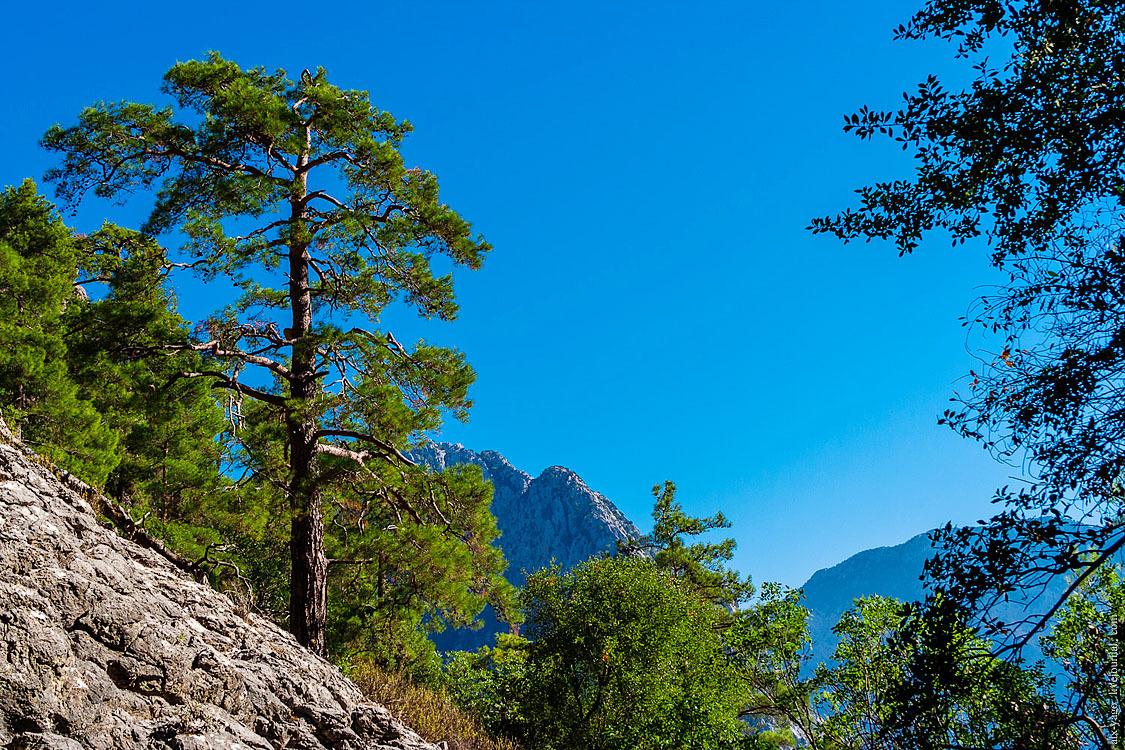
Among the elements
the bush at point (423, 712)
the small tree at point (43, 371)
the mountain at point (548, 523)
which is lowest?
the bush at point (423, 712)

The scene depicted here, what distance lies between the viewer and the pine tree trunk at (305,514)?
901 cm

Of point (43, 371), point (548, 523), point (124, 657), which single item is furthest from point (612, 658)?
point (548, 523)

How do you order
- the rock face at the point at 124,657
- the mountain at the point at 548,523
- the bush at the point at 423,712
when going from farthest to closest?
the mountain at the point at 548,523
the bush at the point at 423,712
the rock face at the point at 124,657

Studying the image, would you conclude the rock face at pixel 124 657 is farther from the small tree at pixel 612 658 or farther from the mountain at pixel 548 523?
the mountain at pixel 548 523

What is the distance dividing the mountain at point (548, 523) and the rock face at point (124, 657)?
131742mm

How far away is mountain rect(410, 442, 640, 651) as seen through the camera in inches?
5640

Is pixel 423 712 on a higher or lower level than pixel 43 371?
lower

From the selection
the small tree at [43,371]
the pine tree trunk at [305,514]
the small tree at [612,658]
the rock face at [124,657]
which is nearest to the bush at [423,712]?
the pine tree trunk at [305,514]

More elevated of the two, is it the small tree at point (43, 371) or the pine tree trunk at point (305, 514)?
the small tree at point (43, 371)

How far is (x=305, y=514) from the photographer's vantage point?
9219 mm

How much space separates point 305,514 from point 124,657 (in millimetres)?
4322

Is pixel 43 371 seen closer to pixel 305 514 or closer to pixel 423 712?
pixel 305 514

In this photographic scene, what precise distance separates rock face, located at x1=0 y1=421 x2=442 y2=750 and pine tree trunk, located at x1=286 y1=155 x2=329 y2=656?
7.18 feet

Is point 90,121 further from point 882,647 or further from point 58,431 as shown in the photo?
point 882,647
